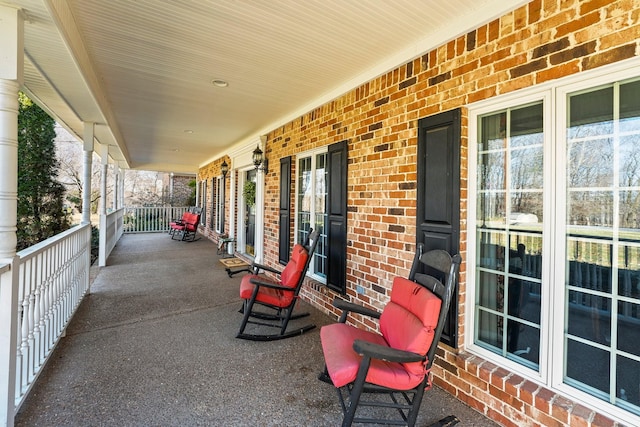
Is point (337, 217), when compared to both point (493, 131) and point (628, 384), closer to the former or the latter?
point (493, 131)

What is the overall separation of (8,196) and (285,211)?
3.31 metres

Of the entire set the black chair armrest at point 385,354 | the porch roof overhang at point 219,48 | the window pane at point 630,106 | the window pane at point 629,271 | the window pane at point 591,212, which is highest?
the porch roof overhang at point 219,48

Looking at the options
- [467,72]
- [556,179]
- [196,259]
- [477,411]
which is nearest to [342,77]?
[467,72]

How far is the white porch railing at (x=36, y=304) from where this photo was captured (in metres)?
1.84

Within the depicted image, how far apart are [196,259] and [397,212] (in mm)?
5602

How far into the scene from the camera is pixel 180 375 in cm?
242

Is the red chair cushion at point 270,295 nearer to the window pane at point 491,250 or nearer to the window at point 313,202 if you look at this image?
the window at point 313,202

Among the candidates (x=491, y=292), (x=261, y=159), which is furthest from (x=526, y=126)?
(x=261, y=159)

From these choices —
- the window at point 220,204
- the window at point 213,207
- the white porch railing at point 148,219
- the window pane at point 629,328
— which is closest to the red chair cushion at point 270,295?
the window pane at point 629,328

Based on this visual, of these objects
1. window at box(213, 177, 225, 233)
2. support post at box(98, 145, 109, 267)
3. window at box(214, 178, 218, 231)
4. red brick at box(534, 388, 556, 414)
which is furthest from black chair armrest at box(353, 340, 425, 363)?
window at box(214, 178, 218, 231)

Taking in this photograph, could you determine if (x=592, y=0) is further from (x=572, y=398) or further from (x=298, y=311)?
(x=298, y=311)

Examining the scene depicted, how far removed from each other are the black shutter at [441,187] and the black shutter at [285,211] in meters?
2.58

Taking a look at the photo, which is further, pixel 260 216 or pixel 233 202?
pixel 233 202

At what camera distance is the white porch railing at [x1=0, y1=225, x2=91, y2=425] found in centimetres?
184
